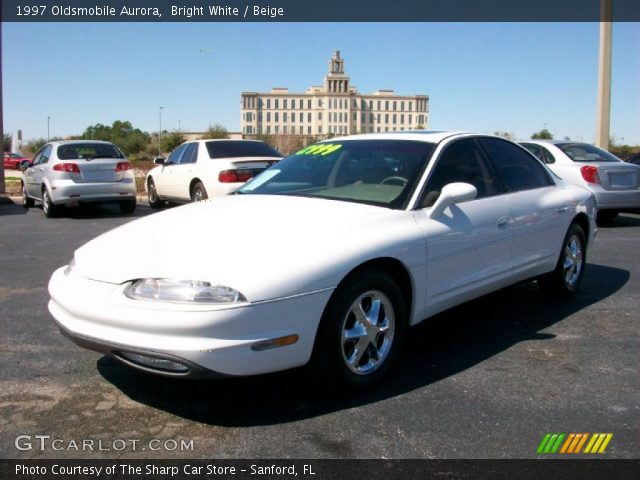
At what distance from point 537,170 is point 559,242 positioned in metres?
0.63

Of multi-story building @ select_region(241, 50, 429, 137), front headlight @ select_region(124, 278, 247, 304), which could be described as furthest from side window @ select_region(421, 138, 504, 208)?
multi-story building @ select_region(241, 50, 429, 137)

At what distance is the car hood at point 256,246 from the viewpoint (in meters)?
3.13

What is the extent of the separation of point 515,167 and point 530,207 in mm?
379

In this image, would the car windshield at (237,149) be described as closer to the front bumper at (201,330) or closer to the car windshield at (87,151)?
the car windshield at (87,151)

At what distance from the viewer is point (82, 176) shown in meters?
11.8

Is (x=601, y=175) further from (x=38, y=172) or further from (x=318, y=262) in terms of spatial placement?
(x=38, y=172)

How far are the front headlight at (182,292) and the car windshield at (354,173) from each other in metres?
1.33

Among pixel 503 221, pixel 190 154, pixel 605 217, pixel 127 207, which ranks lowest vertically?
pixel 605 217

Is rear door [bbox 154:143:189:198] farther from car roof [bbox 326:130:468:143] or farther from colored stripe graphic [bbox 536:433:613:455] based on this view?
colored stripe graphic [bbox 536:433:613:455]

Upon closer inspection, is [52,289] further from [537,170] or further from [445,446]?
[537,170]

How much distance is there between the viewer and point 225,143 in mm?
12086

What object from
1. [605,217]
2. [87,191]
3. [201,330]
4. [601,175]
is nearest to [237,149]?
[87,191]

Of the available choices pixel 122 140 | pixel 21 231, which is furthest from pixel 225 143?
pixel 122 140

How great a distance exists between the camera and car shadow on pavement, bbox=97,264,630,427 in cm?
338
